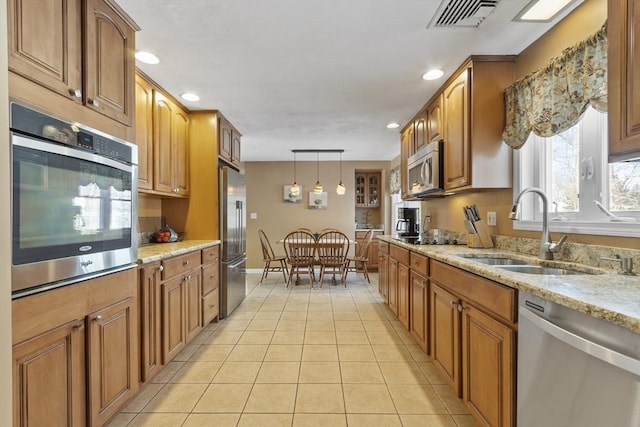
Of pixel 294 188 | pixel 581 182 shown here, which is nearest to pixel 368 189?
pixel 294 188

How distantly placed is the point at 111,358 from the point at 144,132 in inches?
66.9

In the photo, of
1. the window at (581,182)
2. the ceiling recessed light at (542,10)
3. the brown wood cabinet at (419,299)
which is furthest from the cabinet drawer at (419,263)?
the ceiling recessed light at (542,10)

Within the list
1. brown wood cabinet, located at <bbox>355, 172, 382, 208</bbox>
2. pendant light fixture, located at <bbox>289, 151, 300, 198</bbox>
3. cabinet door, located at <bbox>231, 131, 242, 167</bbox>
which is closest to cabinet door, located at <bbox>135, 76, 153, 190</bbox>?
cabinet door, located at <bbox>231, 131, 242, 167</bbox>

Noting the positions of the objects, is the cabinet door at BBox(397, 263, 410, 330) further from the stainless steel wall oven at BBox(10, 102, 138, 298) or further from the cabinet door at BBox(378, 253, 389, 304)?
the stainless steel wall oven at BBox(10, 102, 138, 298)

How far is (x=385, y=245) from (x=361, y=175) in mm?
3458

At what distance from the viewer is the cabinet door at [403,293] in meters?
2.74

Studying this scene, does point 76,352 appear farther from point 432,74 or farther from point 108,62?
point 432,74

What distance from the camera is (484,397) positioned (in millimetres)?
1462

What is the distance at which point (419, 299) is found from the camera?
242cm

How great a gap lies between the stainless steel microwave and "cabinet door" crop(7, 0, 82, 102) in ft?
8.15

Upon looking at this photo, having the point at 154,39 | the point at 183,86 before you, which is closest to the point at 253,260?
the point at 183,86

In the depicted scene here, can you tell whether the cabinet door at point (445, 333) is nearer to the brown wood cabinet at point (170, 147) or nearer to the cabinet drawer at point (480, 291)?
the cabinet drawer at point (480, 291)

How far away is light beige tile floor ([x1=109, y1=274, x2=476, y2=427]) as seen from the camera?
1.72 metres

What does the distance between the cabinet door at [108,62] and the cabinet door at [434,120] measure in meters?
2.36
